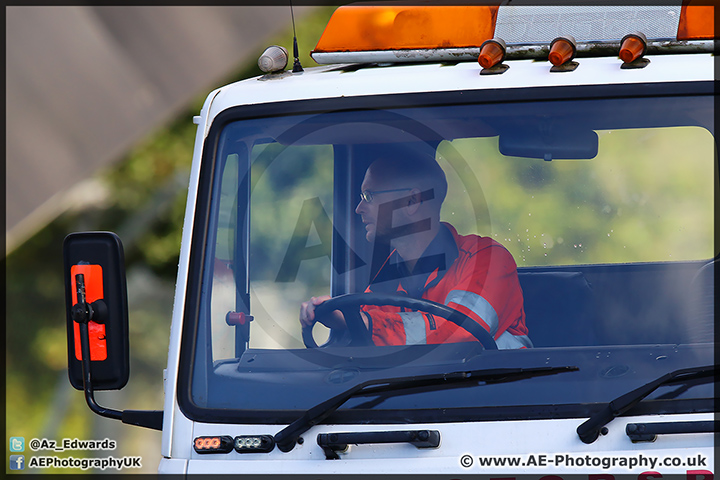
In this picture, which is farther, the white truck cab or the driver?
the driver

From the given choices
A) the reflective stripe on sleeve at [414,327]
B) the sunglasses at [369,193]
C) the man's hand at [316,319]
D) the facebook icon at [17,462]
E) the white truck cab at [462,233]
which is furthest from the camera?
the facebook icon at [17,462]

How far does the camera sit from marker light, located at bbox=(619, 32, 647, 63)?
2.51m

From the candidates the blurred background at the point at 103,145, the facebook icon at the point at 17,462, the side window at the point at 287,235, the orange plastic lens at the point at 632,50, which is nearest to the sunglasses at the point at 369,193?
the side window at the point at 287,235

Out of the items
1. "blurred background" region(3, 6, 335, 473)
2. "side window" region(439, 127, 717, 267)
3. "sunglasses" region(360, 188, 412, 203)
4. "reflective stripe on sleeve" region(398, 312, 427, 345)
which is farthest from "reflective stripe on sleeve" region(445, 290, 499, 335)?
"blurred background" region(3, 6, 335, 473)

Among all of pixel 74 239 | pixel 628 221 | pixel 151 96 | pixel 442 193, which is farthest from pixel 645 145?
pixel 151 96

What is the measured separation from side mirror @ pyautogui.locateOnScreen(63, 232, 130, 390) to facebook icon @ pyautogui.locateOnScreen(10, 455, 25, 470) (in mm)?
7868

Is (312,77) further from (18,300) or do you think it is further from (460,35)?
(18,300)

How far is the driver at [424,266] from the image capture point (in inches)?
99.0

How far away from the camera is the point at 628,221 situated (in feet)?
8.64

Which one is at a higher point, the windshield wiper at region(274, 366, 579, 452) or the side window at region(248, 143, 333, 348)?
the side window at region(248, 143, 333, 348)

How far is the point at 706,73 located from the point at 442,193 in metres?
0.87

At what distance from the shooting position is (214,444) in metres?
2.37

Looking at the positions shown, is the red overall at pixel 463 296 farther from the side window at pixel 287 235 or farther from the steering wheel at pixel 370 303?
the side window at pixel 287 235

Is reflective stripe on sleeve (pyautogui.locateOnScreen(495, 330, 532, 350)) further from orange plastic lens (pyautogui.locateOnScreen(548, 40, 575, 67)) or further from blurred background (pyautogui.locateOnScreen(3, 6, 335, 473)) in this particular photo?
blurred background (pyautogui.locateOnScreen(3, 6, 335, 473))
